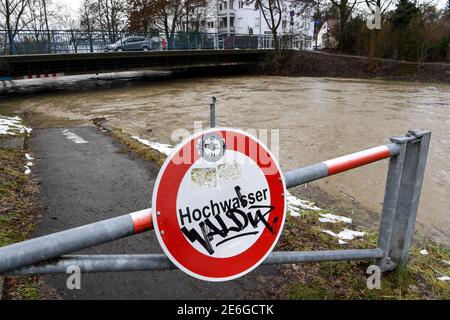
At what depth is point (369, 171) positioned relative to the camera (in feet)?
22.2

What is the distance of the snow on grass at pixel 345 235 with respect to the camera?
3.56m

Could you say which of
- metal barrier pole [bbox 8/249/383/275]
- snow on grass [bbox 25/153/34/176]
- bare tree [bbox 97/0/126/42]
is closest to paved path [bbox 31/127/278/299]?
snow on grass [bbox 25/153/34/176]

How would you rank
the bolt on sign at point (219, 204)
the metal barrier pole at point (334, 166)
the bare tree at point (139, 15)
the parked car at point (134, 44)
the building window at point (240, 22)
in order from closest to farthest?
the bolt on sign at point (219, 204)
the metal barrier pole at point (334, 166)
the parked car at point (134, 44)
the bare tree at point (139, 15)
the building window at point (240, 22)

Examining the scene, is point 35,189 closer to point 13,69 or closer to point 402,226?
point 402,226

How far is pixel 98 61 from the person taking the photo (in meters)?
24.6

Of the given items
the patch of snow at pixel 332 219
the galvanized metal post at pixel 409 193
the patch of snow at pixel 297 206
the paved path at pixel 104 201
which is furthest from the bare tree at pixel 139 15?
the galvanized metal post at pixel 409 193

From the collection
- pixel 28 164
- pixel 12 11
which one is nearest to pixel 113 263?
pixel 28 164

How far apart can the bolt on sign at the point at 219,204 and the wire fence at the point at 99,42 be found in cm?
2297

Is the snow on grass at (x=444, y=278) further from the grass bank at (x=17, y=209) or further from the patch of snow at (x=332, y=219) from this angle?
the grass bank at (x=17, y=209)

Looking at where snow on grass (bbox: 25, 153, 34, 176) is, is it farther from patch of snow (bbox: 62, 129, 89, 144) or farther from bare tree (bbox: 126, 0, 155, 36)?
bare tree (bbox: 126, 0, 155, 36)

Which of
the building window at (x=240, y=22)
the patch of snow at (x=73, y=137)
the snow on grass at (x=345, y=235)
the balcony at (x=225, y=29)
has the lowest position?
the patch of snow at (x=73, y=137)

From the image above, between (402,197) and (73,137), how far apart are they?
7166 mm

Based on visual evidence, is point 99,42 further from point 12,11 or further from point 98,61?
point 12,11

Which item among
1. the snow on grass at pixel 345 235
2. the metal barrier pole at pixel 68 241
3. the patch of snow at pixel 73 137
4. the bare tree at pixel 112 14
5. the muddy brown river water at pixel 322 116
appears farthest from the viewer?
the bare tree at pixel 112 14
